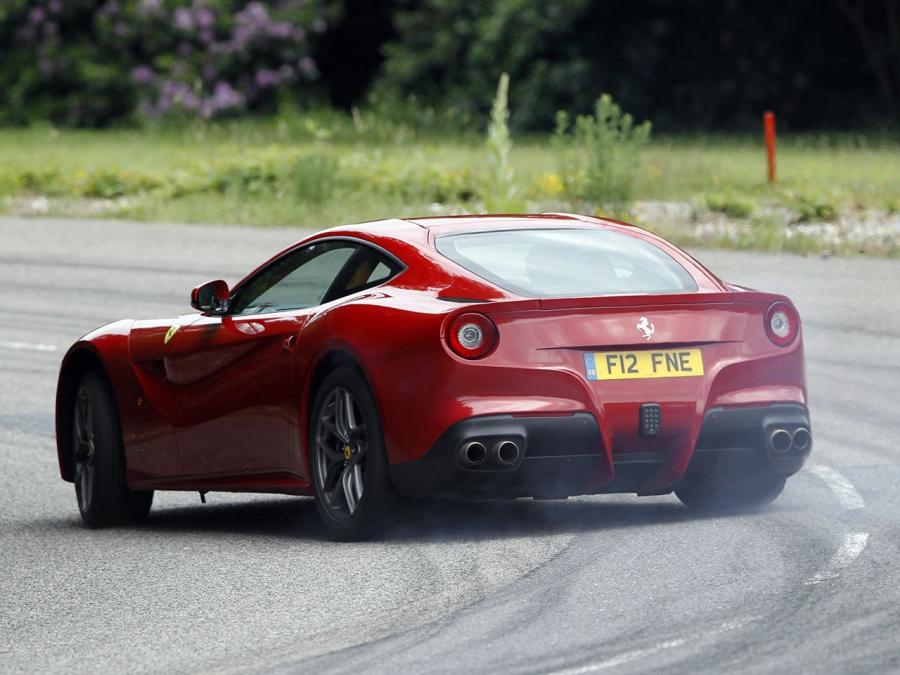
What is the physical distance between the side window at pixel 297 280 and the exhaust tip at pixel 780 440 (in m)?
1.89

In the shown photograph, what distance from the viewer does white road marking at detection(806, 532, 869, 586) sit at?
6562mm

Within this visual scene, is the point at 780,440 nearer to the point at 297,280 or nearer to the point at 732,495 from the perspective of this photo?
the point at 732,495

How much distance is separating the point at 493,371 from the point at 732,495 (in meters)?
1.50

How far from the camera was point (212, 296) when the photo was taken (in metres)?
8.64

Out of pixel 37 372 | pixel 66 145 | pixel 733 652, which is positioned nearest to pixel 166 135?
pixel 66 145

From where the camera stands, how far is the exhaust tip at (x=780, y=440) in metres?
7.66

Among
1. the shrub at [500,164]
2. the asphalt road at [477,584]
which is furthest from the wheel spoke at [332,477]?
the shrub at [500,164]

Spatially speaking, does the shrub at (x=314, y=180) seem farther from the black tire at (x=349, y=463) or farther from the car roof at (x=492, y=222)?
the black tire at (x=349, y=463)

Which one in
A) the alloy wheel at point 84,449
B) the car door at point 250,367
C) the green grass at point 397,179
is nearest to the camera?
the car door at point 250,367

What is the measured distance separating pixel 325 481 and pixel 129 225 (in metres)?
17.5

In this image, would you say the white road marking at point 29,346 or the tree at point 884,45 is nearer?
the white road marking at point 29,346

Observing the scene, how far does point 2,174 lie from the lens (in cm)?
2923

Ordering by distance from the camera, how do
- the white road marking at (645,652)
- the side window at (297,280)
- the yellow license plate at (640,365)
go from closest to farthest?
the white road marking at (645,652) → the yellow license plate at (640,365) → the side window at (297,280)

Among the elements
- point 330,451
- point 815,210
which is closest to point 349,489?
point 330,451
